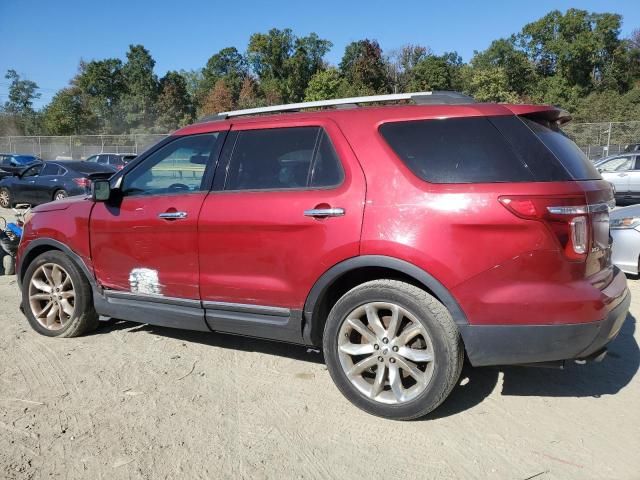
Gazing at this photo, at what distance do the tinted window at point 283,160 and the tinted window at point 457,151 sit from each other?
445 mm

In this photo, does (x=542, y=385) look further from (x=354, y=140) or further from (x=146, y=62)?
(x=146, y=62)

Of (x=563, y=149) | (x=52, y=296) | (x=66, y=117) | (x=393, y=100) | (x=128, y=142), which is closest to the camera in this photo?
(x=563, y=149)

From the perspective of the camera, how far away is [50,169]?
15.1 m

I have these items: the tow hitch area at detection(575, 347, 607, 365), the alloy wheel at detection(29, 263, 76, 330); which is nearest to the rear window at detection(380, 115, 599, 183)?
the tow hitch area at detection(575, 347, 607, 365)

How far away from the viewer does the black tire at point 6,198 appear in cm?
1592

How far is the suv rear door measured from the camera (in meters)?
3.28

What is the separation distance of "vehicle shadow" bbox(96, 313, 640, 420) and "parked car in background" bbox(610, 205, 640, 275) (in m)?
2.24

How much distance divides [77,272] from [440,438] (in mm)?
3184

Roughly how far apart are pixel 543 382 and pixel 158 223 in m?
2.98

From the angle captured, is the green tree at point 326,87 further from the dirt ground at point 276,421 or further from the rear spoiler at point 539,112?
the rear spoiler at point 539,112

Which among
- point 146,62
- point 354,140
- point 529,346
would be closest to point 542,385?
point 529,346

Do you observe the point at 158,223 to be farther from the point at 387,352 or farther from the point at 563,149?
the point at 563,149

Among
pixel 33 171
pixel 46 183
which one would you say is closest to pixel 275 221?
pixel 46 183

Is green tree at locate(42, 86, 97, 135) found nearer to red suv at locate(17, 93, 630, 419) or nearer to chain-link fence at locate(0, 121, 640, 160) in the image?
chain-link fence at locate(0, 121, 640, 160)
